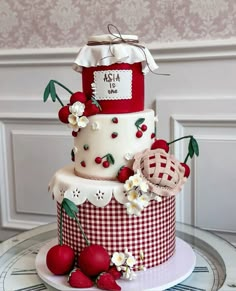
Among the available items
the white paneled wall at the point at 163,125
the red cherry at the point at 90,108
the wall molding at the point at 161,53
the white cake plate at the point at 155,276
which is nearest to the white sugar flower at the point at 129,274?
the white cake plate at the point at 155,276

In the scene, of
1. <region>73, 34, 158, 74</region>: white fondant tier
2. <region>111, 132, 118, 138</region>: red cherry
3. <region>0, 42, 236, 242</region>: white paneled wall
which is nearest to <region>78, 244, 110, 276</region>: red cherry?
<region>111, 132, 118, 138</region>: red cherry

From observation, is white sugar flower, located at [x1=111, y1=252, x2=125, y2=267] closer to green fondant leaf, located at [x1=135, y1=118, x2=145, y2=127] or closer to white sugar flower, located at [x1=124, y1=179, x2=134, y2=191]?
white sugar flower, located at [x1=124, y1=179, x2=134, y2=191]

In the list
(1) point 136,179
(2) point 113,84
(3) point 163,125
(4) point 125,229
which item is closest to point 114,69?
(2) point 113,84

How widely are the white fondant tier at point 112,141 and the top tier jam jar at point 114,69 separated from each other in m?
0.03

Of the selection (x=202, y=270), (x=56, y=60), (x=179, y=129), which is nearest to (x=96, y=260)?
(x=202, y=270)

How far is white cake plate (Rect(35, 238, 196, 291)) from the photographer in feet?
3.06

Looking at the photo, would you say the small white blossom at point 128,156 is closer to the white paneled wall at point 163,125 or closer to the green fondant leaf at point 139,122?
the green fondant leaf at point 139,122

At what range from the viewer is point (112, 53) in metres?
0.97

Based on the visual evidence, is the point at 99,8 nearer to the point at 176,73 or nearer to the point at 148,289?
the point at 176,73

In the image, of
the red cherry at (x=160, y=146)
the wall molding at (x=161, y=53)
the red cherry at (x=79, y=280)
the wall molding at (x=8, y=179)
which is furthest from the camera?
the wall molding at (x=8, y=179)

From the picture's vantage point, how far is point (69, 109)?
100cm

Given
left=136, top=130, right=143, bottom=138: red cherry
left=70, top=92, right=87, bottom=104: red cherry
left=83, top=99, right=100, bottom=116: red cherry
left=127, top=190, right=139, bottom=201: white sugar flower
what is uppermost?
left=70, top=92, right=87, bottom=104: red cherry

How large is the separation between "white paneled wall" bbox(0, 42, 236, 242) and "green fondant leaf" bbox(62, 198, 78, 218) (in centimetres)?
65

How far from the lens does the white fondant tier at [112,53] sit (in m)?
0.97
